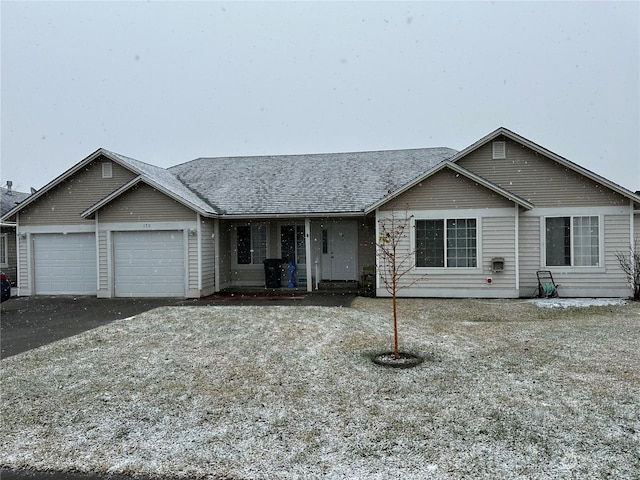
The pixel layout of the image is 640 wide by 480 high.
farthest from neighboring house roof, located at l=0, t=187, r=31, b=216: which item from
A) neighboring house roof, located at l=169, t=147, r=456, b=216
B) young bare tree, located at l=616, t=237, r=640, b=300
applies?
young bare tree, located at l=616, t=237, r=640, b=300

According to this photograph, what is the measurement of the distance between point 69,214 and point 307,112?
1207 inches

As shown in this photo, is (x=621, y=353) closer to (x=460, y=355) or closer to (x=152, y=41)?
(x=460, y=355)

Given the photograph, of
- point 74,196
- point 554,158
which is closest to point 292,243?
point 74,196

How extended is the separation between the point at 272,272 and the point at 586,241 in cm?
951

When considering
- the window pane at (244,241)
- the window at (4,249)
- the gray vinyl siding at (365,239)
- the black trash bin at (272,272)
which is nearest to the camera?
the gray vinyl siding at (365,239)

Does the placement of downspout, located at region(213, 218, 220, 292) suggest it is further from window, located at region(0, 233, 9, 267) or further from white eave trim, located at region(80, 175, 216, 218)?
window, located at region(0, 233, 9, 267)

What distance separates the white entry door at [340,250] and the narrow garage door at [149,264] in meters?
4.77

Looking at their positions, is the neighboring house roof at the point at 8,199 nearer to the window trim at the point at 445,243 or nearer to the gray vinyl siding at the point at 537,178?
the window trim at the point at 445,243

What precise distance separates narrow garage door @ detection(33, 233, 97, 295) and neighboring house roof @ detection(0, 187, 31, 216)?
6.77 meters

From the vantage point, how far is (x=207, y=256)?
48.5 feet

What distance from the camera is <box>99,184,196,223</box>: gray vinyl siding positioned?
46.9 ft

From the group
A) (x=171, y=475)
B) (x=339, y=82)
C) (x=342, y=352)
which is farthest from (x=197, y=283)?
(x=339, y=82)

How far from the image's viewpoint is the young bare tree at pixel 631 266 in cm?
1302

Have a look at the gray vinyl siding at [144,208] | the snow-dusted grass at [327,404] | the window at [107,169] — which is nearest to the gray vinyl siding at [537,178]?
the snow-dusted grass at [327,404]
